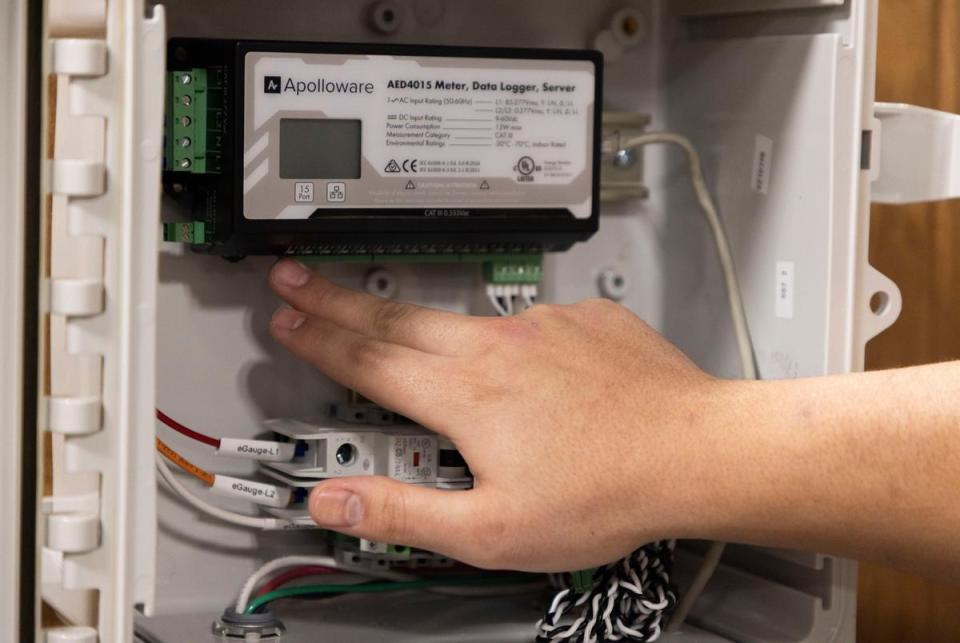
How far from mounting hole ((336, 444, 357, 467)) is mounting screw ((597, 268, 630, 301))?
35 centimetres

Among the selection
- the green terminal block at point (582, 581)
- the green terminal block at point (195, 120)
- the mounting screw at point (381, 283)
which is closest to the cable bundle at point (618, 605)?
the green terminal block at point (582, 581)

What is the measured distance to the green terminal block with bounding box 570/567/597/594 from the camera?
114 cm

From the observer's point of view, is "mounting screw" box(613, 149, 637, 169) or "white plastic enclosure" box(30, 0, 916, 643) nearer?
"white plastic enclosure" box(30, 0, 916, 643)

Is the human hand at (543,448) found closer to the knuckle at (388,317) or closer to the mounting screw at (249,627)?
the knuckle at (388,317)

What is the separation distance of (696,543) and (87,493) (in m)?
0.67

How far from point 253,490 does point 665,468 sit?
38cm

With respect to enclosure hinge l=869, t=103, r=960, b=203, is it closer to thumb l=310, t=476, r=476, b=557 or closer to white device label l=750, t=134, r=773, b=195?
white device label l=750, t=134, r=773, b=195

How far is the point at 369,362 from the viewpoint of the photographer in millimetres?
1087

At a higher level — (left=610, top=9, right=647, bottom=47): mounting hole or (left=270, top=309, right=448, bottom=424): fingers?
(left=610, top=9, right=647, bottom=47): mounting hole

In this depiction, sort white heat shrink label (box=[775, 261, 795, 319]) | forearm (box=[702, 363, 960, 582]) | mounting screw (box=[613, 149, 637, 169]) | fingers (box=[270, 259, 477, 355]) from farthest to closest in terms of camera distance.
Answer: mounting screw (box=[613, 149, 637, 169]) < white heat shrink label (box=[775, 261, 795, 319]) < fingers (box=[270, 259, 477, 355]) < forearm (box=[702, 363, 960, 582])

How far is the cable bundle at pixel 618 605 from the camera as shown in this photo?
1.13 meters

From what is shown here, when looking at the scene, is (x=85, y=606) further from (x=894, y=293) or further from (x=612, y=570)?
(x=894, y=293)

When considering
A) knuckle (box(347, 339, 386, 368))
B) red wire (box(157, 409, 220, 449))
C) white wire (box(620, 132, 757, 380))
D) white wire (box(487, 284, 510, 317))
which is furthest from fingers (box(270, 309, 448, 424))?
white wire (box(620, 132, 757, 380))

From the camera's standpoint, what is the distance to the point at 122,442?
832 millimetres
